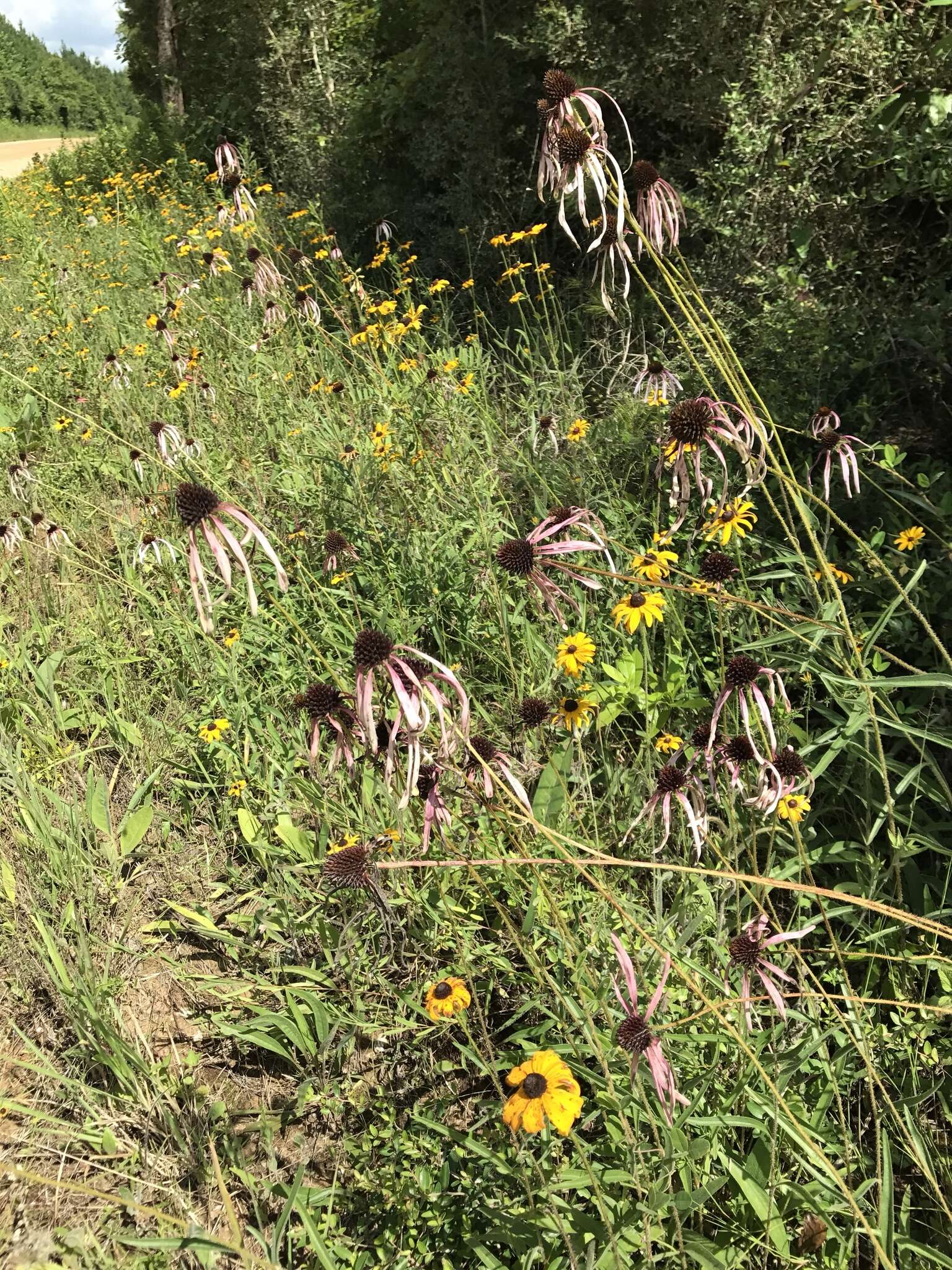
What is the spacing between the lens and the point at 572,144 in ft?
3.76

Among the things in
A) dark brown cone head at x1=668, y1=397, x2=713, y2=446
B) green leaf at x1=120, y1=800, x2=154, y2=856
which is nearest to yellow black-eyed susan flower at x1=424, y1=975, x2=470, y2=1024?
dark brown cone head at x1=668, y1=397, x2=713, y2=446

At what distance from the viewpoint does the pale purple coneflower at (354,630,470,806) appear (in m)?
0.96

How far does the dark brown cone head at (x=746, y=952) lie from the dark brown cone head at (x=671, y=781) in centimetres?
22

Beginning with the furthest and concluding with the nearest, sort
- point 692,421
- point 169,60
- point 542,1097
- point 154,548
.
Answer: point 169,60 < point 154,548 < point 692,421 < point 542,1097

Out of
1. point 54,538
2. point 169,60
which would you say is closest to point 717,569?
point 54,538

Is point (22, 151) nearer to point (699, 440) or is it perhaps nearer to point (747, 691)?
point (699, 440)

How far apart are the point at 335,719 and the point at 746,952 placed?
2.07 feet

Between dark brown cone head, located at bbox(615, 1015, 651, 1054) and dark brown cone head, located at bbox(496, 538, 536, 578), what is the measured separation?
0.58 metres

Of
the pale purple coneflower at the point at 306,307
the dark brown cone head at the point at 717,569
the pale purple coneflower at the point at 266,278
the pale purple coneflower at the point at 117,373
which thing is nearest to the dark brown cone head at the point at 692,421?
the dark brown cone head at the point at 717,569

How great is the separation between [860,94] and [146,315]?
11.4ft

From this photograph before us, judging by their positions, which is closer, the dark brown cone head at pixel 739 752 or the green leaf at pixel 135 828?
the dark brown cone head at pixel 739 752

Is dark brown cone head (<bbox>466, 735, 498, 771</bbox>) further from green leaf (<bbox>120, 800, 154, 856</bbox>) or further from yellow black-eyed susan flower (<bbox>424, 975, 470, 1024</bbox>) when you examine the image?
green leaf (<bbox>120, 800, 154, 856</bbox>)

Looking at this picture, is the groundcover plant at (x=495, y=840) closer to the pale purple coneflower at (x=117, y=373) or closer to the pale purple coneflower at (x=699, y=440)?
the pale purple coneflower at (x=699, y=440)

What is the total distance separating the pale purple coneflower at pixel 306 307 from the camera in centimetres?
298
